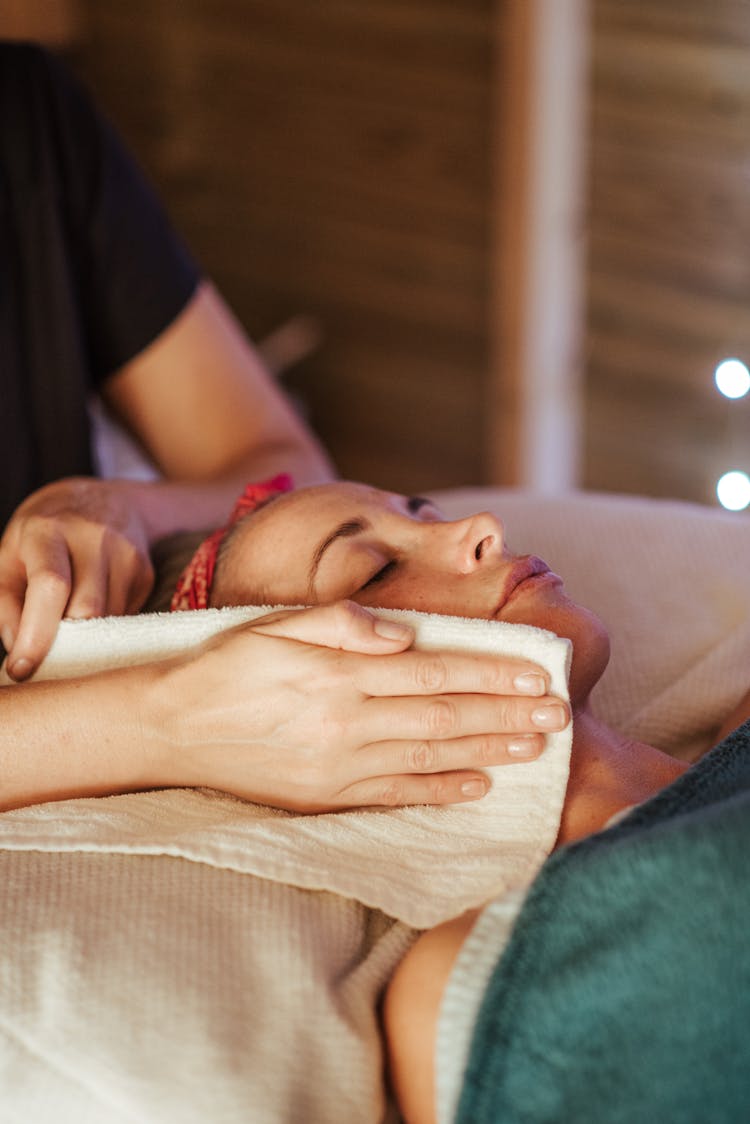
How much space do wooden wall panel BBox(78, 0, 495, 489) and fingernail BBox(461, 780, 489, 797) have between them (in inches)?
77.7

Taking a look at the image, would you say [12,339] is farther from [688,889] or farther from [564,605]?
[688,889]

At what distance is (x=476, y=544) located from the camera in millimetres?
983

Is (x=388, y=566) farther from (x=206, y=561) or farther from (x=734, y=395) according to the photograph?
(x=734, y=395)

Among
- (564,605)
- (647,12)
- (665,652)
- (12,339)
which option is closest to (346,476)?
(647,12)

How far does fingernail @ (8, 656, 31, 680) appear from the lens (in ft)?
3.34

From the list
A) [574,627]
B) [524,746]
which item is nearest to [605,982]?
[524,746]

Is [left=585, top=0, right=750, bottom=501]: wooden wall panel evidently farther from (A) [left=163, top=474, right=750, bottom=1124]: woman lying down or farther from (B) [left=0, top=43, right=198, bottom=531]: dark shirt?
(A) [left=163, top=474, right=750, bottom=1124]: woman lying down

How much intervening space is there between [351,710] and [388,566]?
18 centimetres

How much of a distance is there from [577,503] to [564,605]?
0.47 meters

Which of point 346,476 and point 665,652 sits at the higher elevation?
point 665,652

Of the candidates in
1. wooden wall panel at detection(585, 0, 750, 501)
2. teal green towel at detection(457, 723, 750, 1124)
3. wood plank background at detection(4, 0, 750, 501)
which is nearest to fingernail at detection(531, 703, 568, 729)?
teal green towel at detection(457, 723, 750, 1124)

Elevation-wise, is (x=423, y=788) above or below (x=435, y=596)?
below

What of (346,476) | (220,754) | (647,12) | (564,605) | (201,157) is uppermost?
(647,12)

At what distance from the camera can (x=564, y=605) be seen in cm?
95
